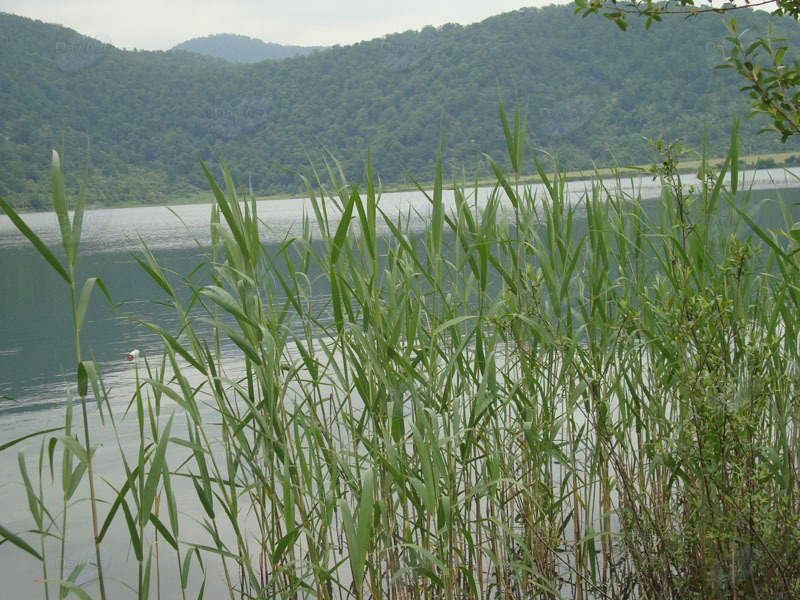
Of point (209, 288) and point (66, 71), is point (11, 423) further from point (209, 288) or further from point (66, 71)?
point (66, 71)

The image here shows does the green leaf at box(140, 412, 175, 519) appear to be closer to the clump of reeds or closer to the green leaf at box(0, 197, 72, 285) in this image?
the clump of reeds

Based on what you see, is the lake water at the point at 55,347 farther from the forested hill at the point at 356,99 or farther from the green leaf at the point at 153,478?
the forested hill at the point at 356,99

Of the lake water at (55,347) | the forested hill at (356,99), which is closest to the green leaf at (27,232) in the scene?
the lake water at (55,347)

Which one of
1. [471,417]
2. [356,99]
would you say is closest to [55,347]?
[471,417]

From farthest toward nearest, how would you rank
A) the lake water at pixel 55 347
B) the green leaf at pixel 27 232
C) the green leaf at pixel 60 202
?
the lake water at pixel 55 347, the green leaf at pixel 60 202, the green leaf at pixel 27 232

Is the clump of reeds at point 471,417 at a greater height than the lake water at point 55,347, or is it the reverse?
the clump of reeds at point 471,417

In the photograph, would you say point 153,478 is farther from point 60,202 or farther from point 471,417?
point 471,417

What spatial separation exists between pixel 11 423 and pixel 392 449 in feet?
22.2

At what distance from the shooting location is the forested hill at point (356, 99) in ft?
78.4


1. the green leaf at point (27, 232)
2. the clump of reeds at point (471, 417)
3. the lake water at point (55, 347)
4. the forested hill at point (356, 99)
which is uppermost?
the forested hill at point (356, 99)

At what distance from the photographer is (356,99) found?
44.0m

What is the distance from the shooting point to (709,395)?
6.11 ft

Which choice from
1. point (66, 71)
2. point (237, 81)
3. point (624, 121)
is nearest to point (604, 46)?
point (624, 121)

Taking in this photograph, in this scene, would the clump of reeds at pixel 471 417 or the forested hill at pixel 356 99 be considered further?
the forested hill at pixel 356 99
